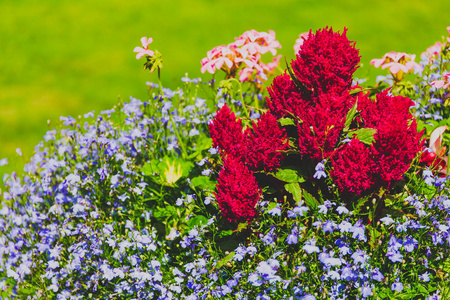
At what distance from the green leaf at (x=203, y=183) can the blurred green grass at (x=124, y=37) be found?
117 inches

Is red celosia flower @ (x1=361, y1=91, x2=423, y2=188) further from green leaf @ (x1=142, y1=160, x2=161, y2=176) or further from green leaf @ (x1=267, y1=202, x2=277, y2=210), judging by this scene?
green leaf @ (x1=142, y1=160, x2=161, y2=176)

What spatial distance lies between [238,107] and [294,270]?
151 cm

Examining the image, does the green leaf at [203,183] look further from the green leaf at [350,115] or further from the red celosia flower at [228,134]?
the green leaf at [350,115]

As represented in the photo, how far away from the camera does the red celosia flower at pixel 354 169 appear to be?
7.55 ft

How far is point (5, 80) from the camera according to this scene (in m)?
6.20

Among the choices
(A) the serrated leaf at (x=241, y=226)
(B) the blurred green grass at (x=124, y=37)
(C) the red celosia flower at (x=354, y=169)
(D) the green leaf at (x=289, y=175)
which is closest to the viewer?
(C) the red celosia flower at (x=354, y=169)

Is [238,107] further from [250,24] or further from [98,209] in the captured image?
[250,24]

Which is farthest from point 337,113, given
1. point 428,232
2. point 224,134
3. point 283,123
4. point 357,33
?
point 357,33

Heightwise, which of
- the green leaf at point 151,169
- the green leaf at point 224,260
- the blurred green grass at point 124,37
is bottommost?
the green leaf at point 224,260

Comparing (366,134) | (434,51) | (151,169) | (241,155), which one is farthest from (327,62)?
(434,51)

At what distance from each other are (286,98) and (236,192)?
2.11ft

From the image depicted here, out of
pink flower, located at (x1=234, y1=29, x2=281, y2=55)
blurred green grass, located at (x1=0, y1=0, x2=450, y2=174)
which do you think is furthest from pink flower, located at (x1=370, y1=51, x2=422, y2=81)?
blurred green grass, located at (x1=0, y1=0, x2=450, y2=174)

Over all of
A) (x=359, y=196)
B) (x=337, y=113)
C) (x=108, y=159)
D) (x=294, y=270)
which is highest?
(x=108, y=159)

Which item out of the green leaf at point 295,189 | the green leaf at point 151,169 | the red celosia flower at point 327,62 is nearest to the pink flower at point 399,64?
the red celosia flower at point 327,62
